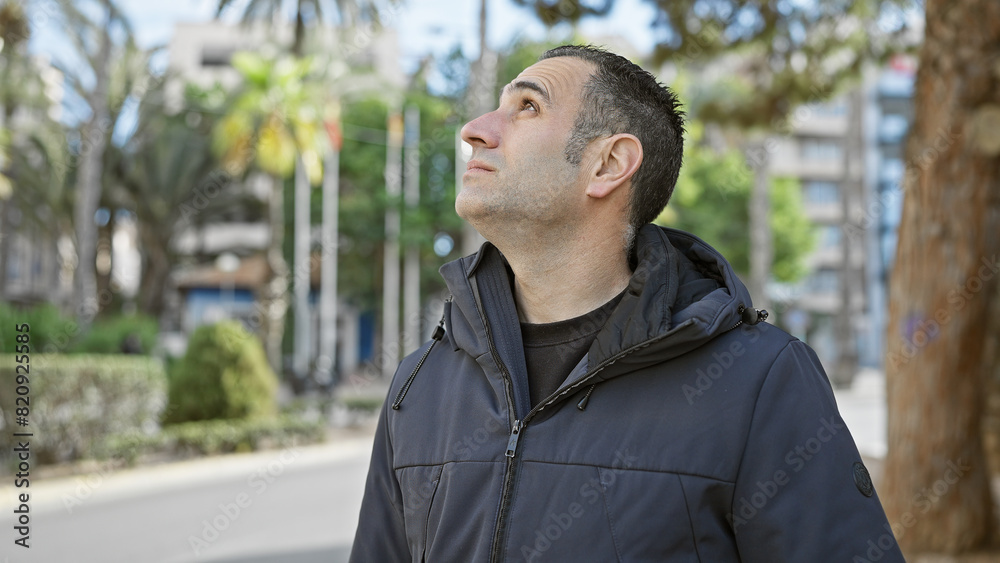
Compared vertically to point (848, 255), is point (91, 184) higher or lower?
higher

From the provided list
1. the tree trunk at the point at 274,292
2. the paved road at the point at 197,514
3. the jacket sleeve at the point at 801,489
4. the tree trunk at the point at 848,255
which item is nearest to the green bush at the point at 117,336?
the tree trunk at the point at 274,292

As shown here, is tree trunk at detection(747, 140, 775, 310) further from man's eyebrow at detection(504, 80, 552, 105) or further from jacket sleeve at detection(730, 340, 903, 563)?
jacket sleeve at detection(730, 340, 903, 563)

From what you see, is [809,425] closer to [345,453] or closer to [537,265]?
[537,265]

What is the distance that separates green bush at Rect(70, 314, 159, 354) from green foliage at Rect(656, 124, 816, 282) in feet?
61.9

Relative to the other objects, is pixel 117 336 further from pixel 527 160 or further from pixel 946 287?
pixel 527 160

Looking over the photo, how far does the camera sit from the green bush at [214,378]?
1595 cm

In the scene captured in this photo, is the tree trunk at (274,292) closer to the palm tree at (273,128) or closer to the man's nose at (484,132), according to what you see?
the palm tree at (273,128)

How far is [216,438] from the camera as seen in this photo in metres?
14.9

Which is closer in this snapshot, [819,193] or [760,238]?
[760,238]

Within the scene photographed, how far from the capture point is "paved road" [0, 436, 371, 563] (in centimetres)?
806

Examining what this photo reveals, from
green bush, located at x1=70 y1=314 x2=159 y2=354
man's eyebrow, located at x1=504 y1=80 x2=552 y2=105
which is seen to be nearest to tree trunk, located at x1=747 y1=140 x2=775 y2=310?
green bush, located at x1=70 y1=314 x2=159 y2=354

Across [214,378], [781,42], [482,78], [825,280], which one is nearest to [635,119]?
[781,42]

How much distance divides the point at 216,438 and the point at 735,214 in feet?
95.3

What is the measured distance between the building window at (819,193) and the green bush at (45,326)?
193ft
